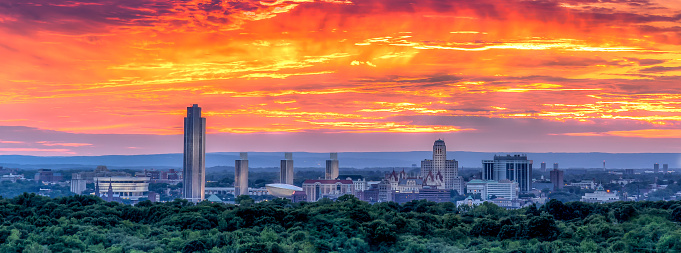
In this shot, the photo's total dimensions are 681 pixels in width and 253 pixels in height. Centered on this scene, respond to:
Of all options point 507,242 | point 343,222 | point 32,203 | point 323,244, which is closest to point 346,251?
point 323,244

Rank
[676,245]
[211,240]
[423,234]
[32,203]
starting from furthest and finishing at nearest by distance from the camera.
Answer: [32,203]
[423,234]
[211,240]
[676,245]

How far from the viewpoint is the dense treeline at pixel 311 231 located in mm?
42719

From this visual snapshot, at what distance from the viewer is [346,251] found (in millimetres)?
44031

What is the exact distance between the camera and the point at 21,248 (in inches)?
1670

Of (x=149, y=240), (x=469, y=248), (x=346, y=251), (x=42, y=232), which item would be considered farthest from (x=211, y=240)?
(x=469, y=248)

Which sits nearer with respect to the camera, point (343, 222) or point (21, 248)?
point (21, 248)

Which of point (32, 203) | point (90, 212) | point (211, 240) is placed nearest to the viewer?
→ point (211, 240)

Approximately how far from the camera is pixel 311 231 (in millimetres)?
48500

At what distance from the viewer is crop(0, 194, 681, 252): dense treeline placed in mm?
42719

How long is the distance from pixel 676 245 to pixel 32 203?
141 feet

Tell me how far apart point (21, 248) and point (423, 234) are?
2174 cm

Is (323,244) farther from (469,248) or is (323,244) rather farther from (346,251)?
(469,248)

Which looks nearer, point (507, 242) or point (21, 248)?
point (21, 248)

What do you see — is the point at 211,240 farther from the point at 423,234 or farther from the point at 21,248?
the point at 423,234
